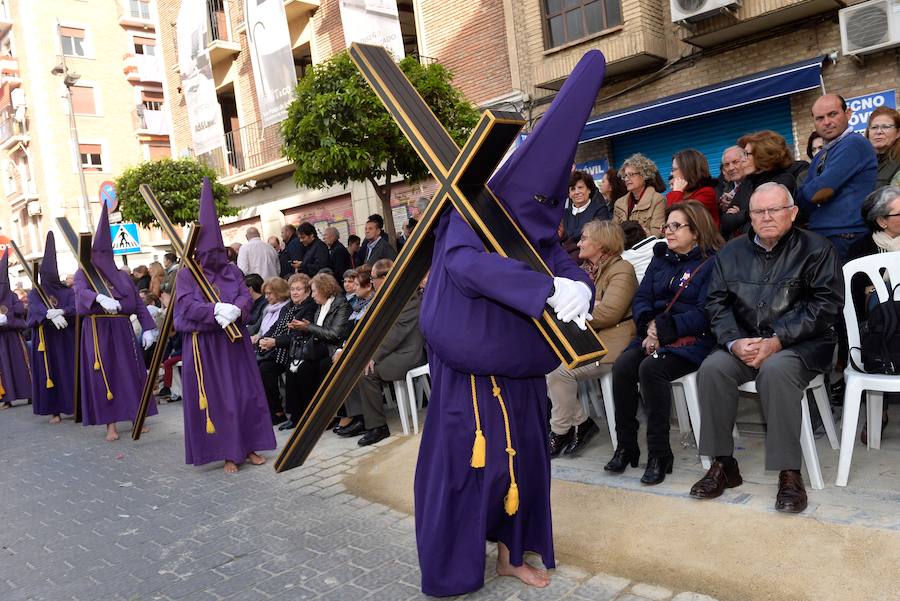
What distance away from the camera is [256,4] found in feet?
52.2

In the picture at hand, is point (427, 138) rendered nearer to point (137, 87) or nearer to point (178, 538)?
point (178, 538)

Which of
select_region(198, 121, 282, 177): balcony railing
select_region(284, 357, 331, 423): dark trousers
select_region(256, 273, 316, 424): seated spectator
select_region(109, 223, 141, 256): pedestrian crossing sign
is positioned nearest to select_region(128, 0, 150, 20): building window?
select_region(198, 121, 282, 177): balcony railing

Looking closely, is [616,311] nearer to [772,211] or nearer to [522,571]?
[772,211]

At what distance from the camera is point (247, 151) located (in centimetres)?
2141

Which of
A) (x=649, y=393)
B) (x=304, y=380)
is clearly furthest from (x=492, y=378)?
(x=304, y=380)

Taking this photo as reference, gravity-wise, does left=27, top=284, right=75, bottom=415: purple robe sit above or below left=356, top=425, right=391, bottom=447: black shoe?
above

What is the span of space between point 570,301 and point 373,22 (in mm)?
12281

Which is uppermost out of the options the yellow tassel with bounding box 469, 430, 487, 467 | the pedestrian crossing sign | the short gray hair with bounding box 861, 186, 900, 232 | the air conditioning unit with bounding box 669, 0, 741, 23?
the air conditioning unit with bounding box 669, 0, 741, 23

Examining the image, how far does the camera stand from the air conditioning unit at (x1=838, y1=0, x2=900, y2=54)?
883 centimetres

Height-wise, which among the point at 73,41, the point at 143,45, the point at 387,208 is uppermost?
the point at 143,45

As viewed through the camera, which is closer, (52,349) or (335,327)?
(335,327)

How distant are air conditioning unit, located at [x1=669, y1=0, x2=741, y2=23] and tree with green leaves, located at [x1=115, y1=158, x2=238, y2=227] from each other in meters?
10.7

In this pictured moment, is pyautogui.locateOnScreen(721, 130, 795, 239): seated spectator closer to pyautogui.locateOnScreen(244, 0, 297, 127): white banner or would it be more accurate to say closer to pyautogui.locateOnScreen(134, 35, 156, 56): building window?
pyautogui.locateOnScreen(244, 0, 297, 127): white banner

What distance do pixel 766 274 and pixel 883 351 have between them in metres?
0.69
